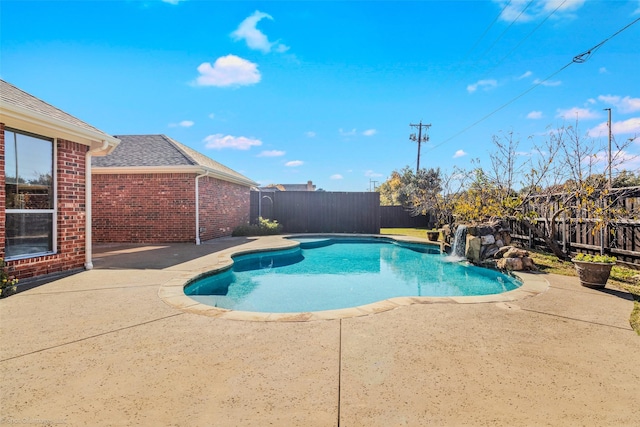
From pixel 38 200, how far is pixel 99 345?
13.6 feet

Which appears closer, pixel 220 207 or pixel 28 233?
pixel 28 233

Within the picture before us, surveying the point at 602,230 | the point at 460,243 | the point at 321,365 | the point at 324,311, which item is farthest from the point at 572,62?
the point at 321,365

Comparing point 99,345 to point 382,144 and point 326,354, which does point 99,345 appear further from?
point 382,144

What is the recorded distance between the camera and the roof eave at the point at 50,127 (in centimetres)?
464

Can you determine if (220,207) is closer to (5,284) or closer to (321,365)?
(5,284)

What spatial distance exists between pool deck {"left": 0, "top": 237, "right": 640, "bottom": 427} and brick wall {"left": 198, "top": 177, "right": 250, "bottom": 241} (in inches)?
285

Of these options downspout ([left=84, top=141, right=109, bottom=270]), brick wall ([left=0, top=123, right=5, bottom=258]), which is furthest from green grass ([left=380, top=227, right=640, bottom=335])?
downspout ([left=84, top=141, right=109, bottom=270])

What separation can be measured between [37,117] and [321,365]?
5.62 meters

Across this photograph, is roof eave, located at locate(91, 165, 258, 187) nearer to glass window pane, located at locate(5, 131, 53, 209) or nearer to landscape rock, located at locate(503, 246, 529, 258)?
glass window pane, located at locate(5, 131, 53, 209)

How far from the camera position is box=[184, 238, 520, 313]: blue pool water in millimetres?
5570

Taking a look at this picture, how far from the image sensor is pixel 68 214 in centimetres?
595

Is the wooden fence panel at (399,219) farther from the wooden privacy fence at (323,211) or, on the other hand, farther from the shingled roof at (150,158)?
the shingled roof at (150,158)

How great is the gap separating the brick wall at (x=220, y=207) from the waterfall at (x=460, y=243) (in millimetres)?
8439

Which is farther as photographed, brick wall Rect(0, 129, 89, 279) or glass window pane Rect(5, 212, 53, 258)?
brick wall Rect(0, 129, 89, 279)
